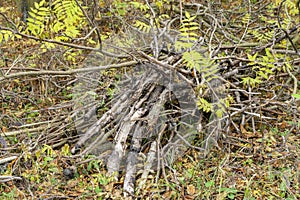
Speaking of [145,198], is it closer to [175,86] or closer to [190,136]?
[190,136]

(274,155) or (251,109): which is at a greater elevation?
(251,109)

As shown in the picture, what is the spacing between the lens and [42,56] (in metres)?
4.79

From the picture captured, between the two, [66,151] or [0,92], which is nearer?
[66,151]

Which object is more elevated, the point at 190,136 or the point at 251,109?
the point at 251,109

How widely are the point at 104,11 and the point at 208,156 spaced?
3.41m

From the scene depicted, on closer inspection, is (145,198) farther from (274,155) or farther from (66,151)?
(274,155)

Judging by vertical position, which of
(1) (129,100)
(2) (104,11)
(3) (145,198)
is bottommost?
(3) (145,198)

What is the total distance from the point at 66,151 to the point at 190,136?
120cm

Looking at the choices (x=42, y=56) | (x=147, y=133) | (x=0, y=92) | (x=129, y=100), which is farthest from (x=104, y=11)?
(x=147, y=133)

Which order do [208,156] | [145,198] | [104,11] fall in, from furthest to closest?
[104,11] < [208,156] < [145,198]

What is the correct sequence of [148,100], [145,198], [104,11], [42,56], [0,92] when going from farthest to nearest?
[104,11] < [42,56] < [0,92] < [148,100] < [145,198]

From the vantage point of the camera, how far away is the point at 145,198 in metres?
2.92

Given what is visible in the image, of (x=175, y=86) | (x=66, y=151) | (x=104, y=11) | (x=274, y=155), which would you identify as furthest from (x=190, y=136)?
(x=104, y=11)

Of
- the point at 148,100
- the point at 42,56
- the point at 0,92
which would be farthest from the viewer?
the point at 42,56
